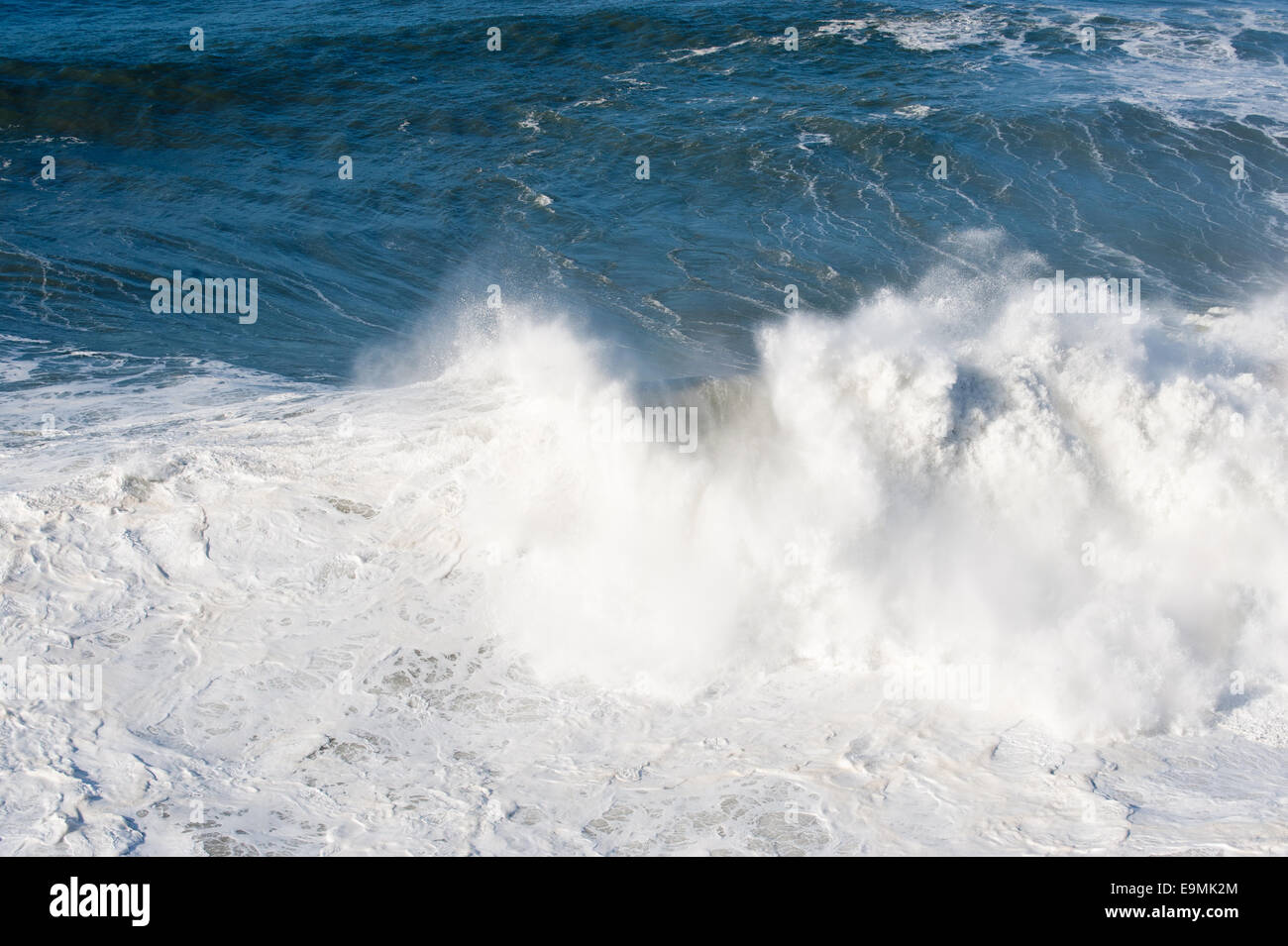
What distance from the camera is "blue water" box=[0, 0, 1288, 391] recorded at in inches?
827

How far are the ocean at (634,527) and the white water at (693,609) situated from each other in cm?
5

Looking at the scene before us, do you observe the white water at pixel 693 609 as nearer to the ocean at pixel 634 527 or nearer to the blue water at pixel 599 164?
the ocean at pixel 634 527

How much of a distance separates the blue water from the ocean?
20 centimetres

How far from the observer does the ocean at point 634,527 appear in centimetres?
1060

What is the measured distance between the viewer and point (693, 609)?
42.2 ft

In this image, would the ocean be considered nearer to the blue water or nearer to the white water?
the white water

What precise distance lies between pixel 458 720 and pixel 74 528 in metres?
5.38

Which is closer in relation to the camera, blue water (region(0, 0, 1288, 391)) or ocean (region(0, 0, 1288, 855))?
ocean (region(0, 0, 1288, 855))

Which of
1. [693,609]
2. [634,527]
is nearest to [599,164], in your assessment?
[634,527]

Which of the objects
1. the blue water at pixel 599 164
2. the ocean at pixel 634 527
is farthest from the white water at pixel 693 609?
the blue water at pixel 599 164

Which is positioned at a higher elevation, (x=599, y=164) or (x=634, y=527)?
(x=599, y=164)

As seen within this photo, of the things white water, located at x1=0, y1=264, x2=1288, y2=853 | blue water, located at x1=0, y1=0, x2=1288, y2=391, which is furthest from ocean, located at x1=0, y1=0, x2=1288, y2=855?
blue water, located at x1=0, y1=0, x2=1288, y2=391

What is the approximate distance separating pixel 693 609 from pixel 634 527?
53.1 inches

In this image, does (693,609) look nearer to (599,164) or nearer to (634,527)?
(634,527)
